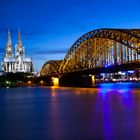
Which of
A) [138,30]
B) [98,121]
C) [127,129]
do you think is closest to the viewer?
[127,129]

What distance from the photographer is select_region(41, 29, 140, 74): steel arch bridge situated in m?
91.8

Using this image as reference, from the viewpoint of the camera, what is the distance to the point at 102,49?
112 metres

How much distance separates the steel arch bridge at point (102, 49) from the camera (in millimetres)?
91750

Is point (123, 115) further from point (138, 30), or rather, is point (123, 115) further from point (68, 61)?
point (68, 61)

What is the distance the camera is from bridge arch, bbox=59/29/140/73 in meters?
92.1

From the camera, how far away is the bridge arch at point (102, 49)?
3625 inches

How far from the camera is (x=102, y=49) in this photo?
112 metres

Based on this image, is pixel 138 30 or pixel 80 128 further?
pixel 138 30

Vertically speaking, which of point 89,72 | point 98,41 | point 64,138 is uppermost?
point 98,41

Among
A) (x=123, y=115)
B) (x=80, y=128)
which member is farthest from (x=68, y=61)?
(x=80, y=128)

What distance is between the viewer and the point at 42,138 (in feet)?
100.0

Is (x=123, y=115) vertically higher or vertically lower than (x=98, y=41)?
lower

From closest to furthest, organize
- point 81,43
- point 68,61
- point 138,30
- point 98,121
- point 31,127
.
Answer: point 31,127, point 98,121, point 138,30, point 81,43, point 68,61

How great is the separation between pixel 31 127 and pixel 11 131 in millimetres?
2327
